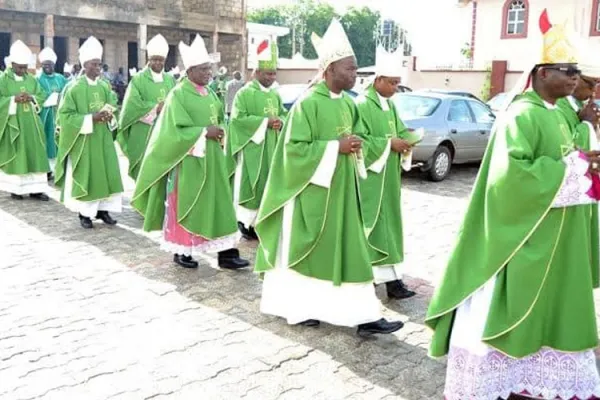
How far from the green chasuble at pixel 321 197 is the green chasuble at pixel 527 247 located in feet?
3.87

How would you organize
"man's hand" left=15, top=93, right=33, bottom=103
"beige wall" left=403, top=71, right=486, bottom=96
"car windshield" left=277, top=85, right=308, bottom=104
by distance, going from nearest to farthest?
"man's hand" left=15, top=93, right=33, bottom=103 < "car windshield" left=277, top=85, right=308, bottom=104 < "beige wall" left=403, top=71, right=486, bottom=96

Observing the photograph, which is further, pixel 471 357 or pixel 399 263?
pixel 399 263

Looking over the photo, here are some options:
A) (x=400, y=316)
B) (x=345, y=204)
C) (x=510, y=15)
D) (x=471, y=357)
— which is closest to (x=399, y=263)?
(x=400, y=316)

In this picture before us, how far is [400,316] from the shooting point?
5293 mm

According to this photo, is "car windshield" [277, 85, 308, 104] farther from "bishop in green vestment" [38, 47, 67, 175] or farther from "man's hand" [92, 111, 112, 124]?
"man's hand" [92, 111, 112, 124]

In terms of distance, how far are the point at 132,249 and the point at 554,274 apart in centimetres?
475

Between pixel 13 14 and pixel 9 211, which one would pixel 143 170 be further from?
pixel 13 14

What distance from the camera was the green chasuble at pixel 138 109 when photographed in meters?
8.19

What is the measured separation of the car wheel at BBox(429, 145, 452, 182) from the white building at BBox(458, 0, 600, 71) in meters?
17.3

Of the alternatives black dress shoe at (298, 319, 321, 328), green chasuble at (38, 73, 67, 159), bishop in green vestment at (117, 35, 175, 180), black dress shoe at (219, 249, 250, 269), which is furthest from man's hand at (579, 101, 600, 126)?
green chasuble at (38, 73, 67, 159)

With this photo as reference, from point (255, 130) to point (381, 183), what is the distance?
95.9 inches

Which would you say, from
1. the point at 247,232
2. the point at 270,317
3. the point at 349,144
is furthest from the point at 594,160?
the point at 247,232

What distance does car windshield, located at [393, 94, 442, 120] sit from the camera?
39.5 ft

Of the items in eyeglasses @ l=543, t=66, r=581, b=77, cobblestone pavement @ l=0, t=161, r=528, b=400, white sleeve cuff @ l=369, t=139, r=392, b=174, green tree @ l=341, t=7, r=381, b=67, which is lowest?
cobblestone pavement @ l=0, t=161, r=528, b=400
